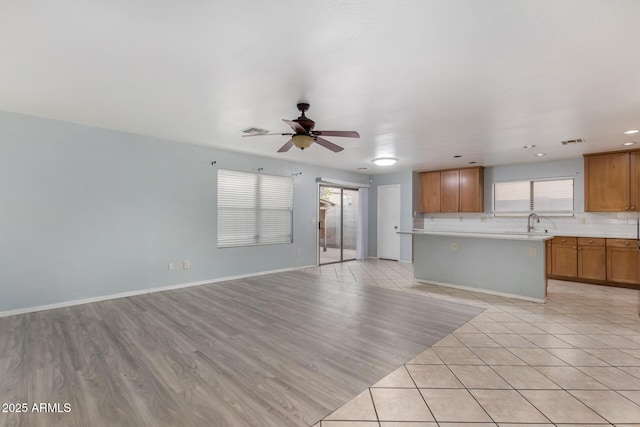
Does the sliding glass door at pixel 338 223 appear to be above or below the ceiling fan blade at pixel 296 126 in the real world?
below

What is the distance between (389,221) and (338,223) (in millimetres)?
1463

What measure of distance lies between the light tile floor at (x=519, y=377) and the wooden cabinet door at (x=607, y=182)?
2406 mm

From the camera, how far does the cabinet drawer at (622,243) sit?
5.11m

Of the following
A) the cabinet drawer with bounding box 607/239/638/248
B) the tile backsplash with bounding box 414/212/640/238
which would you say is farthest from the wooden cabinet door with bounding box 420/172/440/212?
the cabinet drawer with bounding box 607/239/638/248

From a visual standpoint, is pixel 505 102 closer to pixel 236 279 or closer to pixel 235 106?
pixel 235 106

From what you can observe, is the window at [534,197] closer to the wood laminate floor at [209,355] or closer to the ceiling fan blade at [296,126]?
the wood laminate floor at [209,355]

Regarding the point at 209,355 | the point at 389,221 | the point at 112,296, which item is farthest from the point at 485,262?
the point at 112,296

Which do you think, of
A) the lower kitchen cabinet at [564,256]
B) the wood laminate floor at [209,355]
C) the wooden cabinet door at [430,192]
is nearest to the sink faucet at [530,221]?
the lower kitchen cabinet at [564,256]

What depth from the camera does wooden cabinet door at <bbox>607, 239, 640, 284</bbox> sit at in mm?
5059

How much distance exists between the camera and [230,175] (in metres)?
5.77

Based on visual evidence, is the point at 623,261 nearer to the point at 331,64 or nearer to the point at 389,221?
the point at 389,221

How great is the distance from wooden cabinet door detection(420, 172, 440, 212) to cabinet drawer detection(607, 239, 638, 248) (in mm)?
3221

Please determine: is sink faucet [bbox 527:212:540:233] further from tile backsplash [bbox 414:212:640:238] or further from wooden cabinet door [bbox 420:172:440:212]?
wooden cabinet door [bbox 420:172:440:212]

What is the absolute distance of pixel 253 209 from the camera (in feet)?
20.1
